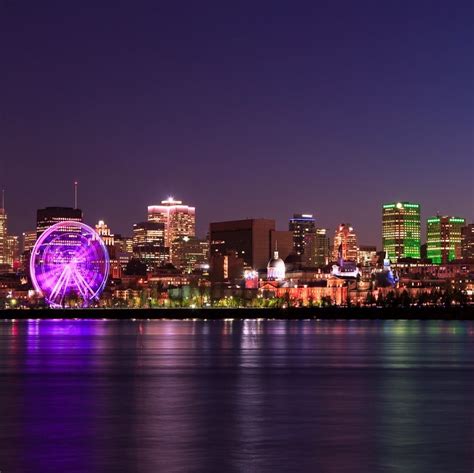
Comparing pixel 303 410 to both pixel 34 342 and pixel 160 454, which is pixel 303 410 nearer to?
pixel 160 454

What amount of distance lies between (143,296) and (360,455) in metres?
179

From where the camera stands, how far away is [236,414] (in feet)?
87.4

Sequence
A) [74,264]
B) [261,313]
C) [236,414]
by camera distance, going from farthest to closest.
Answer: [261,313] → [74,264] → [236,414]

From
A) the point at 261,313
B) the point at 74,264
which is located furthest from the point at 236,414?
the point at 261,313

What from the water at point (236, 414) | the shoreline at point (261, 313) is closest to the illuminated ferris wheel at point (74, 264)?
the shoreline at point (261, 313)

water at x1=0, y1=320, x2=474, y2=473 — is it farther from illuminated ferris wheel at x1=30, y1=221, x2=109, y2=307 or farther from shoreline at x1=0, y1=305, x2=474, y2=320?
shoreline at x1=0, y1=305, x2=474, y2=320

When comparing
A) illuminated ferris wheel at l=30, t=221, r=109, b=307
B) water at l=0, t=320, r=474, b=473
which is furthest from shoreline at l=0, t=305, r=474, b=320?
water at l=0, t=320, r=474, b=473

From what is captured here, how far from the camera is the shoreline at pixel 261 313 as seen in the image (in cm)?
15851

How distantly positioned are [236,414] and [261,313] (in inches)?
5649

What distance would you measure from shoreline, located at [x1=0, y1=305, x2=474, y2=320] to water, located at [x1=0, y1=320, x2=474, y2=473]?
354 feet

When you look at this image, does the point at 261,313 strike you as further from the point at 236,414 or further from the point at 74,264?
the point at 236,414

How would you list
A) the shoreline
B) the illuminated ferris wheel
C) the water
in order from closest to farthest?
the water < the illuminated ferris wheel < the shoreline

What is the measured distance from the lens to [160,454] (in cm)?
1994

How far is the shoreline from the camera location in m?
159
